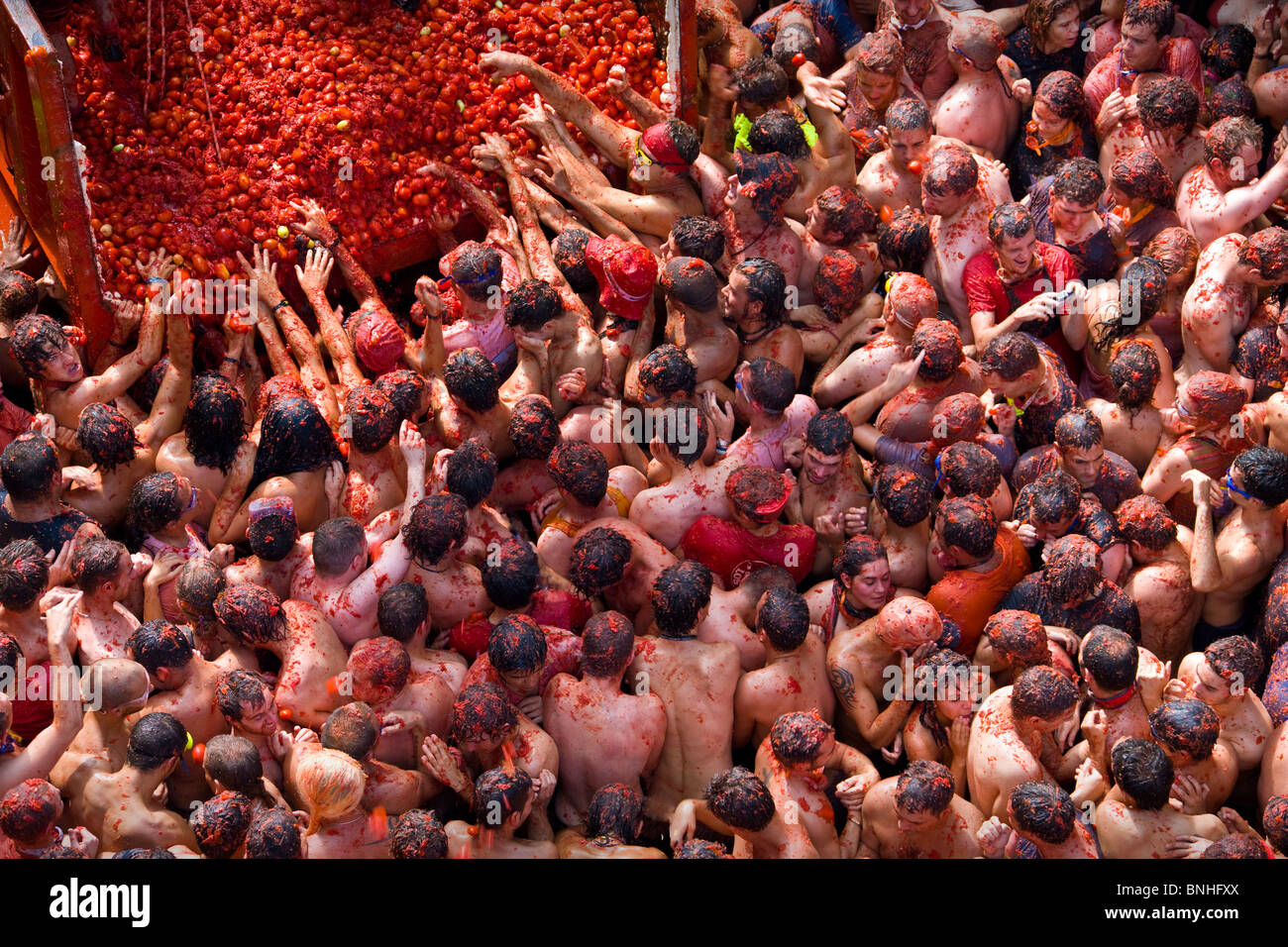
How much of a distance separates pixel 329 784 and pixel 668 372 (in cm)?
259

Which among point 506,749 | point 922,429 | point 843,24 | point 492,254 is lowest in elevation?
point 506,749

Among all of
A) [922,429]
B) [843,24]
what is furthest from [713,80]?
[922,429]

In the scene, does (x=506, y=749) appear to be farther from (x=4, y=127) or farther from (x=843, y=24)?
(x=843, y=24)

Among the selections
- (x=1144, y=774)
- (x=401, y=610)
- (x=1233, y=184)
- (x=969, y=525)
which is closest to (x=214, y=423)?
(x=401, y=610)

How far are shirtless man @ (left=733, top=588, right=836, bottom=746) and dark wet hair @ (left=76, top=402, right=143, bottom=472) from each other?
3001 millimetres

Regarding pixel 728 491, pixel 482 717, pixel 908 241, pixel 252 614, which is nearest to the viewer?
pixel 482 717

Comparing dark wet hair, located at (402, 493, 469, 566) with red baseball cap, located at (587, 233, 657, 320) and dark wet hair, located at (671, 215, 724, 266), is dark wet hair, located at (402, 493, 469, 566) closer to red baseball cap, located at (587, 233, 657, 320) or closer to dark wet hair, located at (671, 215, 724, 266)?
red baseball cap, located at (587, 233, 657, 320)

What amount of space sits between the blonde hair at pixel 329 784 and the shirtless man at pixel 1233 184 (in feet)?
16.1

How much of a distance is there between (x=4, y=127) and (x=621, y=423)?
11.0 ft

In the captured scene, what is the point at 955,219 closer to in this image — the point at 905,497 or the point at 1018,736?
the point at 905,497

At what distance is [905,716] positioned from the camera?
21.8ft

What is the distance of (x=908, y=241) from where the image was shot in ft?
26.3

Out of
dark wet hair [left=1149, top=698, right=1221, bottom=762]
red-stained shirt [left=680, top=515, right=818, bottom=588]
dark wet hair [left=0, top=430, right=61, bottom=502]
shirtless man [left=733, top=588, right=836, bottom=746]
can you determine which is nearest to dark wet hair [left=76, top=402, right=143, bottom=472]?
dark wet hair [left=0, top=430, right=61, bottom=502]

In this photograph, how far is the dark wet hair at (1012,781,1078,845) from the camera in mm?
5895
